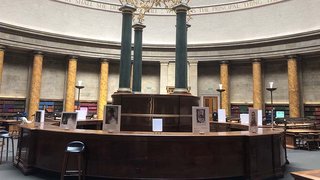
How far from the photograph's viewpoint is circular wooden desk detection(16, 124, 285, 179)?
5258mm

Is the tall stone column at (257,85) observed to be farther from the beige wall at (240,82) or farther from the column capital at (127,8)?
the column capital at (127,8)

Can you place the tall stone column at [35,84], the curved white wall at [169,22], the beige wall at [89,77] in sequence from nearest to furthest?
the tall stone column at [35,84] → the curved white wall at [169,22] → the beige wall at [89,77]

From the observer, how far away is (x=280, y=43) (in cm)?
1920

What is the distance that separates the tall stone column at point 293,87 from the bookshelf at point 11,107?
1995cm

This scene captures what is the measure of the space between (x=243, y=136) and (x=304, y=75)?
16.9 m

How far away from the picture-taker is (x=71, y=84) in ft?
65.5

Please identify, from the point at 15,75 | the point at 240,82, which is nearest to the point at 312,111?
the point at 240,82

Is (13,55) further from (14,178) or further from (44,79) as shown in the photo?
(14,178)

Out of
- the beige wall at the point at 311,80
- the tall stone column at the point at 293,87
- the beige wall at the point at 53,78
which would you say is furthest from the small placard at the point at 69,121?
the beige wall at the point at 311,80

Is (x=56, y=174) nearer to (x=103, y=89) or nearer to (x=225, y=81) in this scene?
(x=103, y=89)

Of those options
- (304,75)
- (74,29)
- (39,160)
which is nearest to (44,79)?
(74,29)

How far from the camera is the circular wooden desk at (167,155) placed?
526 centimetres

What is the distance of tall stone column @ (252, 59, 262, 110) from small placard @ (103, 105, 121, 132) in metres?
16.4

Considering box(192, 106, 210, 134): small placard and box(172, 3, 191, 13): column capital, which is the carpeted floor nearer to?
box(192, 106, 210, 134): small placard
